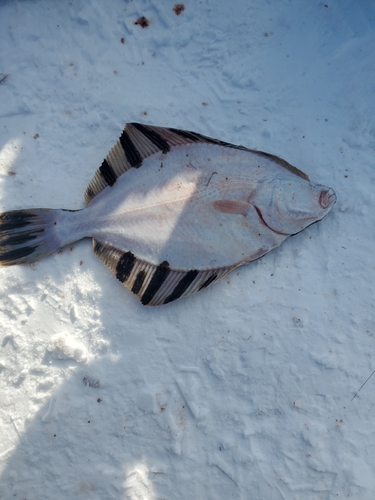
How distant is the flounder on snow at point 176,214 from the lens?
2.18 meters

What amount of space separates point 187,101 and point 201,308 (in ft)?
4.62

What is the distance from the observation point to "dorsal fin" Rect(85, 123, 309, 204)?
2.21 m

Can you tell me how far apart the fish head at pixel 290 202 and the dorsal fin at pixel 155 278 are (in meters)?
0.40

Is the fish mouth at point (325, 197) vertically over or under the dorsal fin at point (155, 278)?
under

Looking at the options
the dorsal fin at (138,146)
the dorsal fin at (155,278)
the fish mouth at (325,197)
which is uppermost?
the dorsal fin at (138,146)

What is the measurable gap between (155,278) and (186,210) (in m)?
0.45

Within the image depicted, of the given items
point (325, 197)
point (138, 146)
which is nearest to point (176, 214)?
point (138, 146)

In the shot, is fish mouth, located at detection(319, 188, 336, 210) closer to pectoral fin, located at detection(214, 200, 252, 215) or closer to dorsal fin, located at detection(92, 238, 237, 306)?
pectoral fin, located at detection(214, 200, 252, 215)

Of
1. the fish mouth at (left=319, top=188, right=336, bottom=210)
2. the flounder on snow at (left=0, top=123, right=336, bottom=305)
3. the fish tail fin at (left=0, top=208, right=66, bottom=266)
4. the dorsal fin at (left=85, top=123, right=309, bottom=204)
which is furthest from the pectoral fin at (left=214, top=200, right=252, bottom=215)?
the fish tail fin at (left=0, top=208, right=66, bottom=266)

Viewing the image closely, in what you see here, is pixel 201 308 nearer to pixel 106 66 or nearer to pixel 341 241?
pixel 341 241

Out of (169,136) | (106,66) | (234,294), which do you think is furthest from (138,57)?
(234,294)

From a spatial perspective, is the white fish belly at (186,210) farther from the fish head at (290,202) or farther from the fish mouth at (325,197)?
the fish mouth at (325,197)

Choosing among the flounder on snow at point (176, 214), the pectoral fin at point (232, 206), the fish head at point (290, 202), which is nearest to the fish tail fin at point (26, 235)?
the flounder on snow at point (176, 214)

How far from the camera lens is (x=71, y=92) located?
248 cm
